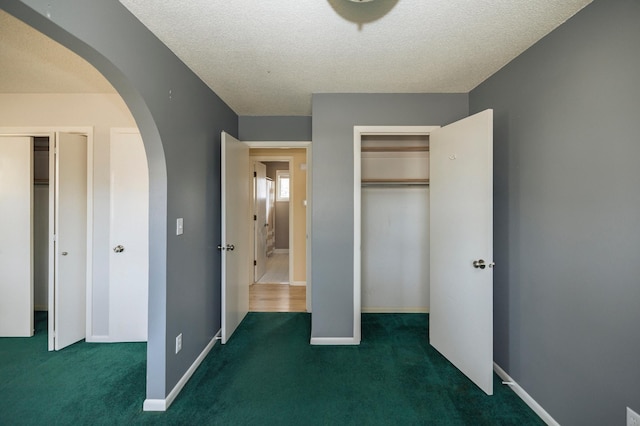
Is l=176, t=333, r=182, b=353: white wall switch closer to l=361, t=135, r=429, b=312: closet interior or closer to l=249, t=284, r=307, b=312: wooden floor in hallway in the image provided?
l=249, t=284, r=307, b=312: wooden floor in hallway

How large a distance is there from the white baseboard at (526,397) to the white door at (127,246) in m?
3.20

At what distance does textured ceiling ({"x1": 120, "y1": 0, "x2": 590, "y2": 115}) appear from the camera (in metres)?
1.48

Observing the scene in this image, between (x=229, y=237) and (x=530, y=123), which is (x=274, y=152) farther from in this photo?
(x=530, y=123)

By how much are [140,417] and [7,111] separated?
10.3 ft

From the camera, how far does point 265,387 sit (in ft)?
6.55

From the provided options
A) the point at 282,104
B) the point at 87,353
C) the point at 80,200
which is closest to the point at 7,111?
the point at 80,200

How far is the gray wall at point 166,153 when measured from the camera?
1.25 m

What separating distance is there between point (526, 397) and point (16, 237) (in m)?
4.69

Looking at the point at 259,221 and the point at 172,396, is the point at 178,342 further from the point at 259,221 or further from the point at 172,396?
the point at 259,221

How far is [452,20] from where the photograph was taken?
1579 mm

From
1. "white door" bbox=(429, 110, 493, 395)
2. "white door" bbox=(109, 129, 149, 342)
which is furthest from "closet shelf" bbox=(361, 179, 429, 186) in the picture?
"white door" bbox=(109, 129, 149, 342)

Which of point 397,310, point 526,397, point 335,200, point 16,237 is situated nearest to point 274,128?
point 335,200

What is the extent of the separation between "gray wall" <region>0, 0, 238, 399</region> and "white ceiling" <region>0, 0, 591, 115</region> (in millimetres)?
176

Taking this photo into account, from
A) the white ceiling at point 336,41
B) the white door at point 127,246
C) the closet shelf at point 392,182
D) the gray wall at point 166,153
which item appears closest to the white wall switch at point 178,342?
the gray wall at point 166,153
